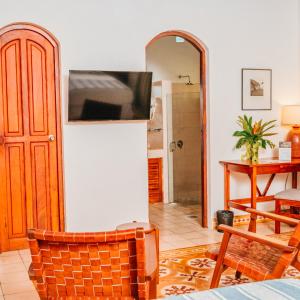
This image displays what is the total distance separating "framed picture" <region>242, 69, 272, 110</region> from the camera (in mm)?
5102

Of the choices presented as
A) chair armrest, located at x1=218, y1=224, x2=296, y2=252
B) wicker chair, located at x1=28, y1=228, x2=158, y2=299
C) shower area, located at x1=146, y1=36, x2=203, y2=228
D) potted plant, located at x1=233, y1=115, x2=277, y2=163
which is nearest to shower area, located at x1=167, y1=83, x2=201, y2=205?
shower area, located at x1=146, y1=36, x2=203, y2=228

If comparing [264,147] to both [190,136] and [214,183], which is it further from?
[190,136]

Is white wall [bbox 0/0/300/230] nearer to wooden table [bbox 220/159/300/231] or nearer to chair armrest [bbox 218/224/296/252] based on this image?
wooden table [bbox 220/159/300/231]

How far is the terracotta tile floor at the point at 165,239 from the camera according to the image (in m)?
3.36

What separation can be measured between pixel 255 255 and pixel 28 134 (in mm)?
2436

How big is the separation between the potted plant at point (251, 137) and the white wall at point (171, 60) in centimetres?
209

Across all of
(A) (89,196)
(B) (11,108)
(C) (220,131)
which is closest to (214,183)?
(C) (220,131)

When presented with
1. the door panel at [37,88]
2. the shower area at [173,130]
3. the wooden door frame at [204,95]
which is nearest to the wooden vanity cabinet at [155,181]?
the shower area at [173,130]

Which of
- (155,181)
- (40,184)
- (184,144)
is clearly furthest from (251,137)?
(40,184)

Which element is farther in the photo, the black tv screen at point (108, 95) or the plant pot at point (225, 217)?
the plant pot at point (225, 217)

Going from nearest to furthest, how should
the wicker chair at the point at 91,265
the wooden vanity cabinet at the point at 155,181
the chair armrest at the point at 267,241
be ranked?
the wicker chair at the point at 91,265 < the chair armrest at the point at 267,241 < the wooden vanity cabinet at the point at 155,181

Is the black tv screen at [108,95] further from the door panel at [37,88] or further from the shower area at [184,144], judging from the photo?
the shower area at [184,144]

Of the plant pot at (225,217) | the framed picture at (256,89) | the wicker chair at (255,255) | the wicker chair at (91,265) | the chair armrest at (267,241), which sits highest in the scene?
the framed picture at (256,89)

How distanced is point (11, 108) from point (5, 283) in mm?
1617
